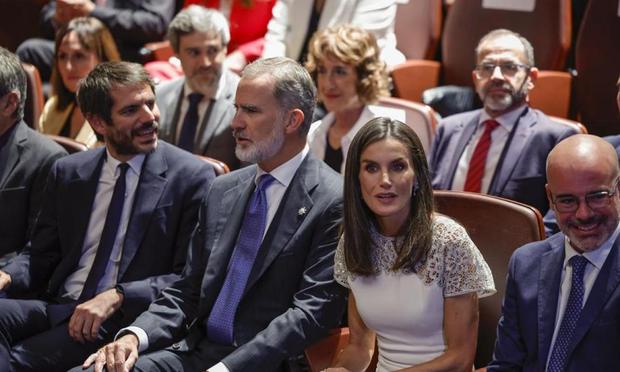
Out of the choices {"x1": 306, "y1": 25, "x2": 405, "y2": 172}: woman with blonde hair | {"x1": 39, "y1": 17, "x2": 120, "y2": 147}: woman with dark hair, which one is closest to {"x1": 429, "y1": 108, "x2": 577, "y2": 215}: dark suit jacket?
{"x1": 306, "y1": 25, "x2": 405, "y2": 172}: woman with blonde hair

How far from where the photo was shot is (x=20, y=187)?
2.65 m

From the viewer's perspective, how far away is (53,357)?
229 cm

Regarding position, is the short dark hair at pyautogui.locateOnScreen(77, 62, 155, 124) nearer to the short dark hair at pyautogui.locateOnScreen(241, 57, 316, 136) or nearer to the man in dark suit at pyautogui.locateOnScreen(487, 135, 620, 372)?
the short dark hair at pyautogui.locateOnScreen(241, 57, 316, 136)

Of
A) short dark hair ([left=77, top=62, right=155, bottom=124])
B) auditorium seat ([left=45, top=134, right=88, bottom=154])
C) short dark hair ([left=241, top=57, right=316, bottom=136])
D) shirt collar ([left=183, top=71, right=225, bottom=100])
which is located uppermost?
short dark hair ([left=241, top=57, right=316, bottom=136])

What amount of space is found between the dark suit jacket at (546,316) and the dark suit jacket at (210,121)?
1.47m

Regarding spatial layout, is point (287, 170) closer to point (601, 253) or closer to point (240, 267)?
point (240, 267)

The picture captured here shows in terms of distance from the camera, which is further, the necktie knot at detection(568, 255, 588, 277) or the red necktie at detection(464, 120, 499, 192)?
the red necktie at detection(464, 120, 499, 192)

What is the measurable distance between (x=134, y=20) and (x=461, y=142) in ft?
5.51

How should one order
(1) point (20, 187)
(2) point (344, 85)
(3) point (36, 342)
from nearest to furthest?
1. (3) point (36, 342)
2. (1) point (20, 187)
3. (2) point (344, 85)

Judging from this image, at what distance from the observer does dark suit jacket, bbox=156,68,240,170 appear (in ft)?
10.5

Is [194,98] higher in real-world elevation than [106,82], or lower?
lower

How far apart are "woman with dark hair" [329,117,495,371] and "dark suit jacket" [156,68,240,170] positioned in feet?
3.93

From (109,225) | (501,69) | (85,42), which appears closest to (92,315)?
(109,225)

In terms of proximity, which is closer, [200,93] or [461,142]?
[461,142]
